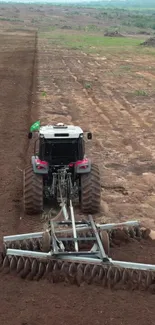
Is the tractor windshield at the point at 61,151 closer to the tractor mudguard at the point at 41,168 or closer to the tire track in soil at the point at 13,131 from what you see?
the tractor mudguard at the point at 41,168

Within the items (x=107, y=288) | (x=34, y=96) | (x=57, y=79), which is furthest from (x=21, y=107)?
(x=107, y=288)

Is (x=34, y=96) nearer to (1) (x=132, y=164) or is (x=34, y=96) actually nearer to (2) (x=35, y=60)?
(1) (x=132, y=164)

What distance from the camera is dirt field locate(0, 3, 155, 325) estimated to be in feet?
22.9

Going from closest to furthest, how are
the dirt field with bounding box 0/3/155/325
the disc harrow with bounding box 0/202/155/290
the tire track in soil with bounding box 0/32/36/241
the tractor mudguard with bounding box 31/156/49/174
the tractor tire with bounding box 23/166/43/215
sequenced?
the dirt field with bounding box 0/3/155/325
the disc harrow with bounding box 0/202/155/290
the tractor tire with bounding box 23/166/43/215
the tractor mudguard with bounding box 31/156/49/174
the tire track in soil with bounding box 0/32/36/241

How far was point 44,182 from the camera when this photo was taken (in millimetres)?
10070

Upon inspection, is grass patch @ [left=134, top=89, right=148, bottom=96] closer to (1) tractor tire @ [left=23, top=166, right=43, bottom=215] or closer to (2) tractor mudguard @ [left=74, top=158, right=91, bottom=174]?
(2) tractor mudguard @ [left=74, top=158, right=91, bottom=174]

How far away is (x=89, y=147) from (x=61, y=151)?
5328mm

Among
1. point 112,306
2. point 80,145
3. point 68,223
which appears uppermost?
point 80,145

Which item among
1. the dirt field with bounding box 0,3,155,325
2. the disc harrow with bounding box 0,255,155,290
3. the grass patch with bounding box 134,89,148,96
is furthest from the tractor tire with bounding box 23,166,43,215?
the grass patch with bounding box 134,89,148,96

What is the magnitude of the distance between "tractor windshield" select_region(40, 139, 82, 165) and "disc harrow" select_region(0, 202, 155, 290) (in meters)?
2.01

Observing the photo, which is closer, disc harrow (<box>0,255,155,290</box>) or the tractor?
disc harrow (<box>0,255,155,290</box>)

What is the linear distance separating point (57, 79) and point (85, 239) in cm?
2104

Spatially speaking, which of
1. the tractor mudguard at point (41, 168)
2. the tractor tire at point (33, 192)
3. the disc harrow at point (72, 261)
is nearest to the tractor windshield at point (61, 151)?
the tractor mudguard at point (41, 168)

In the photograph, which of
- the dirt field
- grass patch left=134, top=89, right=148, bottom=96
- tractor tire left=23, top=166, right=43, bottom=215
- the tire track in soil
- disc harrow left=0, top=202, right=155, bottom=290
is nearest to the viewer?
the dirt field
